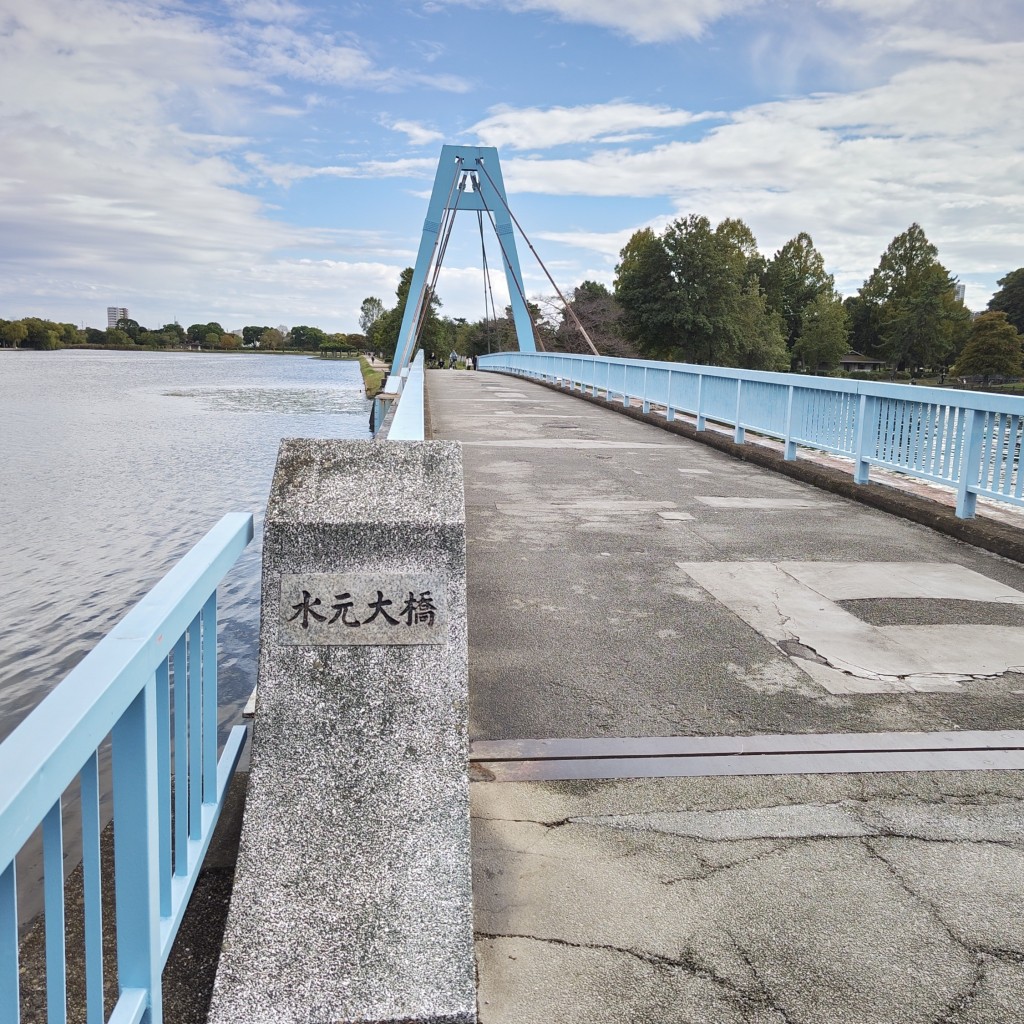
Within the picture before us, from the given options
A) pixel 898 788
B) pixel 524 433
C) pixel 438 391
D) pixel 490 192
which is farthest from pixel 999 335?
pixel 898 788

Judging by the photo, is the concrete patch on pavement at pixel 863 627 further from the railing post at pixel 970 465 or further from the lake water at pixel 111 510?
the lake water at pixel 111 510

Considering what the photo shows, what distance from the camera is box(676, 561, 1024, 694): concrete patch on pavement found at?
4.24 m

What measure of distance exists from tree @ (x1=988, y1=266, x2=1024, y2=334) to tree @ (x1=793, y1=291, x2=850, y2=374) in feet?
45.7

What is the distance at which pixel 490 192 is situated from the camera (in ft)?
121

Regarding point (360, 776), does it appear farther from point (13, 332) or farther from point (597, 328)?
point (13, 332)

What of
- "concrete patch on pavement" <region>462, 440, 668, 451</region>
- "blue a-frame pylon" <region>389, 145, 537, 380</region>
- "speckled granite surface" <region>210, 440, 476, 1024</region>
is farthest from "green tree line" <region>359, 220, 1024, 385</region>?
"speckled granite surface" <region>210, 440, 476, 1024</region>

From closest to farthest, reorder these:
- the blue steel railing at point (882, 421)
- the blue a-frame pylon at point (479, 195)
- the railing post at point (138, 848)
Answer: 1. the railing post at point (138, 848)
2. the blue steel railing at point (882, 421)
3. the blue a-frame pylon at point (479, 195)

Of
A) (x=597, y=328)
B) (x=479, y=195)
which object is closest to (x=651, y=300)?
(x=597, y=328)

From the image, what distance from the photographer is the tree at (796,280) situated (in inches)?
3270

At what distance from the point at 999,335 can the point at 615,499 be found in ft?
244

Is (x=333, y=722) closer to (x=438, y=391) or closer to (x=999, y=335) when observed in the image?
(x=438, y=391)

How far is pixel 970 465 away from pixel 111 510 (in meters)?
12.8

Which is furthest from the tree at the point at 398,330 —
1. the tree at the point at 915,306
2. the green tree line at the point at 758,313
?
the tree at the point at 915,306

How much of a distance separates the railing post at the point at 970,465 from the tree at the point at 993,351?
73776 mm
